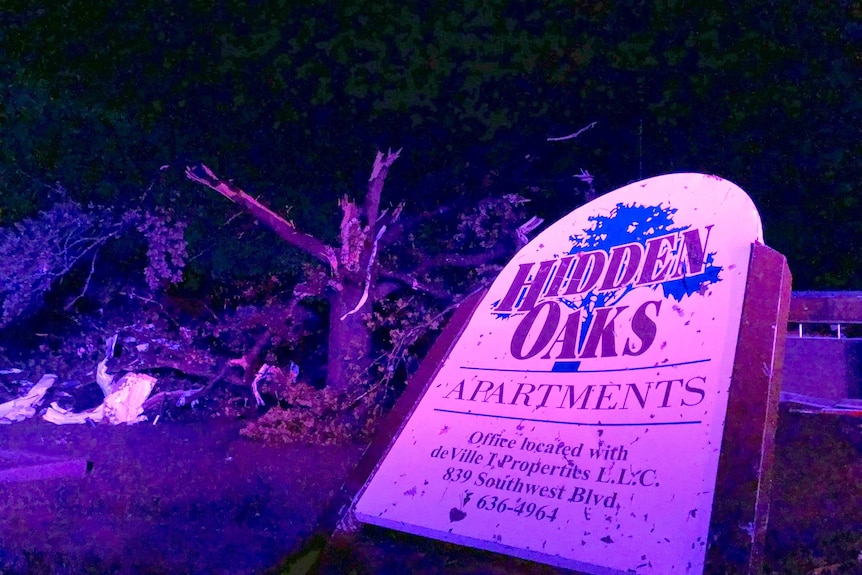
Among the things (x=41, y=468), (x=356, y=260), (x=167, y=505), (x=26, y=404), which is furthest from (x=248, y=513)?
(x=26, y=404)

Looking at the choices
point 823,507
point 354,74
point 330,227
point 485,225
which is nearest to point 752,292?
point 823,507

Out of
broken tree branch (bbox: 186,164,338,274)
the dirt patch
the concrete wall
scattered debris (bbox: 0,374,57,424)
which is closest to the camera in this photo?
the dirt patch

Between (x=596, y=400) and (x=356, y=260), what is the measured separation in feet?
15.7

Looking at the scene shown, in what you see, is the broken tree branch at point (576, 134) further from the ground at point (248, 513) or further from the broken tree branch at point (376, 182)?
the ground at point (248, 513)

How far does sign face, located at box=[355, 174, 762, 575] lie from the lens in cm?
165

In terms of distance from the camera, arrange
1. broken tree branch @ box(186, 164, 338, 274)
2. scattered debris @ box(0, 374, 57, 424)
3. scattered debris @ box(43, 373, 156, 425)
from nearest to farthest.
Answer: broken tree branch @ box(186, 164, 338, 274) → scattered debris @ box(43, 373, 156, 425) → scattered debris @ box(0, 374, 57, 424)

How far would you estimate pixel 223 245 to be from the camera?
7500mm

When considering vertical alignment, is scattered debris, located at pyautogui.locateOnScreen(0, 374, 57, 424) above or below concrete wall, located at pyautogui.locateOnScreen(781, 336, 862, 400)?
below

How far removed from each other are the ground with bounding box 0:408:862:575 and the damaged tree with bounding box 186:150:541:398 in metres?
1.09

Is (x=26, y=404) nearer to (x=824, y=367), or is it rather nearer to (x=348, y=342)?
(x=348, y=342)

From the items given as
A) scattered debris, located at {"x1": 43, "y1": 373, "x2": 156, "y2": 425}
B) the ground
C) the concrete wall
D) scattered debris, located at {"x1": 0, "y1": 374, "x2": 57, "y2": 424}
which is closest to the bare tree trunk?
the ground

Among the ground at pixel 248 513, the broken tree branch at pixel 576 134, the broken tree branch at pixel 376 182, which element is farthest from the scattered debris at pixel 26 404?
the broken tree branch at pixel 576 134

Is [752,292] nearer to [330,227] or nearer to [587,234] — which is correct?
[587,234]

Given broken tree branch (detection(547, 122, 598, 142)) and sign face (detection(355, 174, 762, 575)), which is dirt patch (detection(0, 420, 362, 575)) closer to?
sign face (detection(355, 174, 762, 575))
